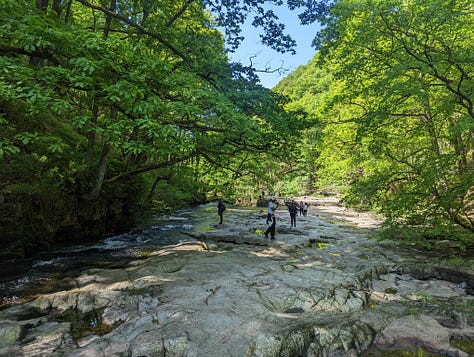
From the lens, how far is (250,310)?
18.3 ft

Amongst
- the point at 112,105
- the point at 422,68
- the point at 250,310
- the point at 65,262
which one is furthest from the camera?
the point at 65,262

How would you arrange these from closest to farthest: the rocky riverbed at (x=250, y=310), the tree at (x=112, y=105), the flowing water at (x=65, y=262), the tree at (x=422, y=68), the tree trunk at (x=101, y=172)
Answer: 1. the rocky riverbed at (x=250, y=310)
2. the tree at (x=112, y=105)
3. the flowing water at (x=65, y=262)
4. the tree at (x=422, y=68)
5. the tree trunk at (x=101, y=172)

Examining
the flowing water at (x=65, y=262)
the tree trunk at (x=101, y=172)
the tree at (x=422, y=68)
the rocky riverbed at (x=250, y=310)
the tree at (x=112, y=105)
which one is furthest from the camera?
the tree trunk at (x=101, y=172)

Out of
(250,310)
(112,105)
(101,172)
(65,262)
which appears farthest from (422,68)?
(65,262)

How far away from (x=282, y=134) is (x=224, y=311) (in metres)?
7.24

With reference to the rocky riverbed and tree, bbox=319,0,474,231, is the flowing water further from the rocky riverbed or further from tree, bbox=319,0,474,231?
tree, bbox=319,0,474,231

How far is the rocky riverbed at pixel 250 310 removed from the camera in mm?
4477

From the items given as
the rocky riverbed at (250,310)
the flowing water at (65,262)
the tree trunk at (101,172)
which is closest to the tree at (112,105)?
the tree trunk at (101,172)

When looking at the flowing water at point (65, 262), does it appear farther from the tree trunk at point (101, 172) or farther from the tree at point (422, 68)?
the tree at point (422, 68)

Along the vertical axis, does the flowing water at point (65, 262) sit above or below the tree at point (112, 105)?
below

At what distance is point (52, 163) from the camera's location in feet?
36.8

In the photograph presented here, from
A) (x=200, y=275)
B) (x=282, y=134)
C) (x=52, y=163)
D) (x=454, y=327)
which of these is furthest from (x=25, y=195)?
(x=454, y=327)

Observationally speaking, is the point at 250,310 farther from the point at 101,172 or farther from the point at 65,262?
the point at 101,172

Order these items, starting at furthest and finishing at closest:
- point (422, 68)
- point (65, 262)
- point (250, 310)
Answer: point (65, 262)
point (422, 68)
point (250, 310)
